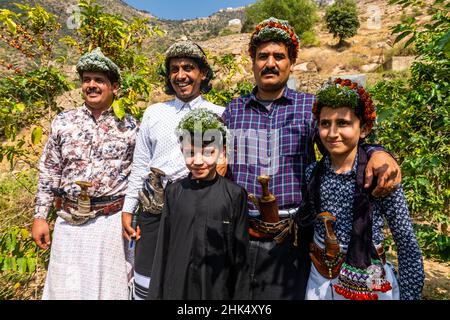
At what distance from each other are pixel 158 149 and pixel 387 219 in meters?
1.44

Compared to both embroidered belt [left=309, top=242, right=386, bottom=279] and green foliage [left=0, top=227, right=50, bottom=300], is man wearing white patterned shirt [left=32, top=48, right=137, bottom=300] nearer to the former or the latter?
green foliage [left=0, top=227, right=50, bottom=300]

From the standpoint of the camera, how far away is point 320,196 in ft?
5.62

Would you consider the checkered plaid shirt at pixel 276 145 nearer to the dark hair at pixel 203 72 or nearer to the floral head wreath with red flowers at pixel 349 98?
the floral head wreath with red flowers at pixel 349 98

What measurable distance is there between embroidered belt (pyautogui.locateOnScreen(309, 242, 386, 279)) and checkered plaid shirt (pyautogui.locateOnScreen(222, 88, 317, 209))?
31 centimetres

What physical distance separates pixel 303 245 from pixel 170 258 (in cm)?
79

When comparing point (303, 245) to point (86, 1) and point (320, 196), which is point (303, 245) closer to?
point (320, 196)

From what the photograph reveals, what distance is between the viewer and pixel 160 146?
2.09 meters

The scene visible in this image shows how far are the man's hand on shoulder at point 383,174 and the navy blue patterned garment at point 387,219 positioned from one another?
8 cm

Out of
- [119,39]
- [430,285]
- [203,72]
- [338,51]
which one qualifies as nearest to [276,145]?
[203,72]

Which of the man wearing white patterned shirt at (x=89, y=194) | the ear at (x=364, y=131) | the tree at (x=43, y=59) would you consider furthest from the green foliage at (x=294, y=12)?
the ear at (x=364, y=131)

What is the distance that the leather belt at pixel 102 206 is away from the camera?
212 centimetres

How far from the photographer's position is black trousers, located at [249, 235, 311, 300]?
179 centimetres

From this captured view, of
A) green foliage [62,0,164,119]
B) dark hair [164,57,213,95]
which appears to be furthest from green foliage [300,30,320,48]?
dark hair [164,57,213,95]

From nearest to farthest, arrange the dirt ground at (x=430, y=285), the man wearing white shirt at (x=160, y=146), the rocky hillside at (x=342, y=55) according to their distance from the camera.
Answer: the man wearing white shirt at (x=160, y=146) < the dirt ground at (x=430, y=285) < the rocky hillside at (x=342, y=55)
